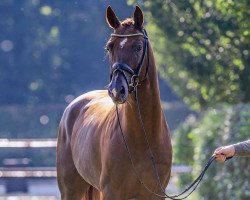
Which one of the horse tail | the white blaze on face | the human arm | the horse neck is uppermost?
the white blaze on face

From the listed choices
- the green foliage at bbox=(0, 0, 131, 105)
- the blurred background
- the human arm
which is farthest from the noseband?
the green foliage at bbox=(0, 0, 131, 105)

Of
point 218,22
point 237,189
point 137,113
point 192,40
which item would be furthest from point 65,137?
point 192,40

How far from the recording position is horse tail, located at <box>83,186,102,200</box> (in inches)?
359

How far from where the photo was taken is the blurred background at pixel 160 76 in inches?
516

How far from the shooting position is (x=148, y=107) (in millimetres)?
7617

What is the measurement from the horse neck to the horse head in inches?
6.6

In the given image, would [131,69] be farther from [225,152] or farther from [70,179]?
[70,179]

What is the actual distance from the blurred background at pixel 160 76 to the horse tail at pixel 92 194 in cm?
149

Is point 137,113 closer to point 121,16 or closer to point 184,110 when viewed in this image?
point 121,16

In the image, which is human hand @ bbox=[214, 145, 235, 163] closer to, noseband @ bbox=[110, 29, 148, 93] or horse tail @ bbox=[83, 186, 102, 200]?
noseband @ bbox=[110, 29, 148, 93]

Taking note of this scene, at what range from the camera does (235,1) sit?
11883 millimetres

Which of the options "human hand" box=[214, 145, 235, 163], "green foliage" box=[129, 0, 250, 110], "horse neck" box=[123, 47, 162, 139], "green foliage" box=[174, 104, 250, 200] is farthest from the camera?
"green foliage" box=[129, 0, 250, 110]

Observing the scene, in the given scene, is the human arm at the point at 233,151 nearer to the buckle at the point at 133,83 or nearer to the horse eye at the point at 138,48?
the buckle at the point at 133,83

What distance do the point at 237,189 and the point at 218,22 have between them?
149 inches
